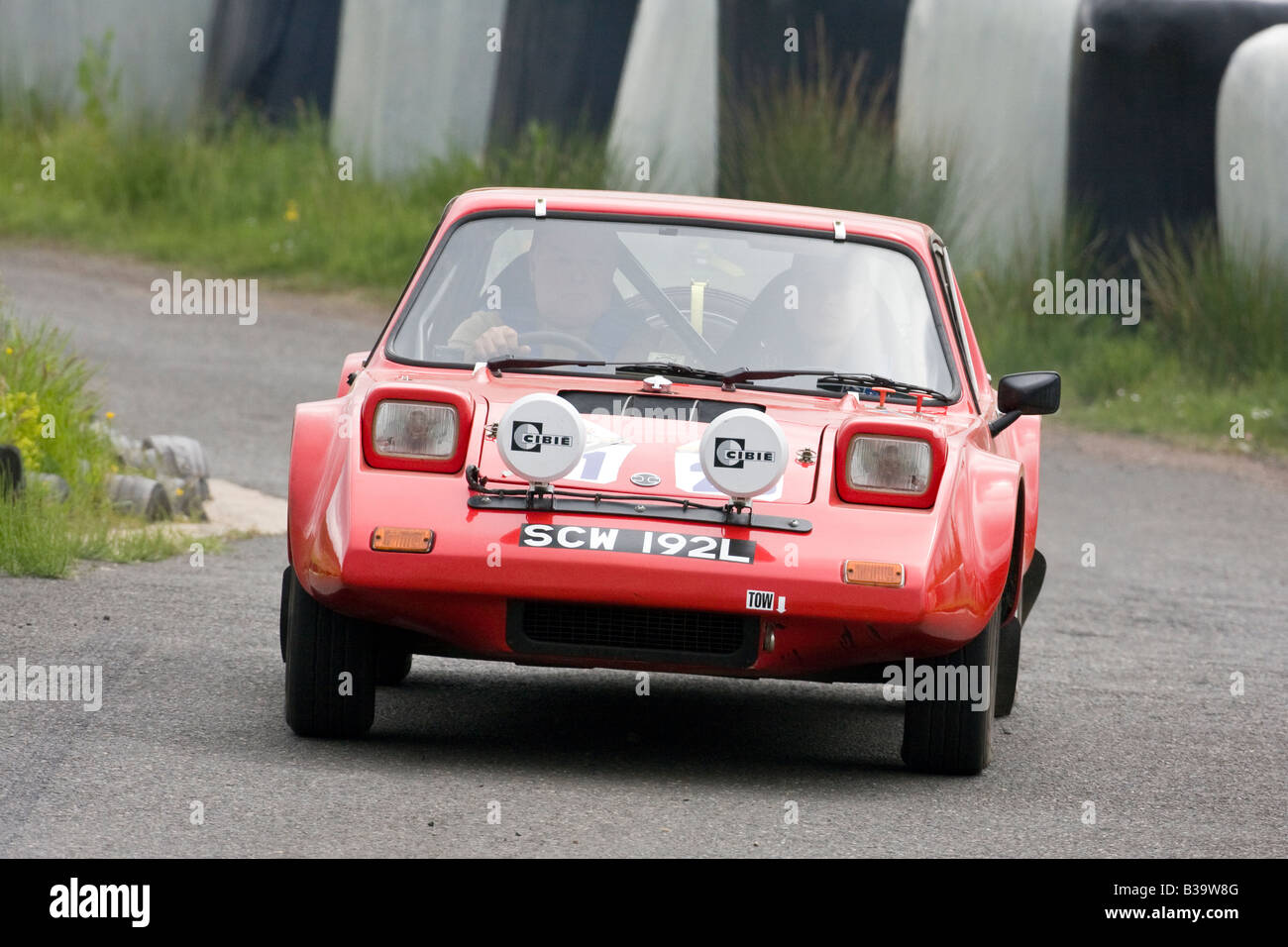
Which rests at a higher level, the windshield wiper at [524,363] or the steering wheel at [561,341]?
the steering wheel at [561,341]

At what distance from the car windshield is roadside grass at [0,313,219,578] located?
261 centimetres

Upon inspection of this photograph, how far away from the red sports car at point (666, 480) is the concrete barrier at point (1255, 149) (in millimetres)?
10107

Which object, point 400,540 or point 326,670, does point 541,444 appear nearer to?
point 400,540

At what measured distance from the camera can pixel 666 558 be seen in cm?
531

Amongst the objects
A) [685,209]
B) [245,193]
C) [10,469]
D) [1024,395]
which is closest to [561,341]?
[685,209]

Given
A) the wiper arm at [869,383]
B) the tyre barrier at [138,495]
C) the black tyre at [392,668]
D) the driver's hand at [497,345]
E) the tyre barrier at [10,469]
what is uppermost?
the driver's hand at [497,345]

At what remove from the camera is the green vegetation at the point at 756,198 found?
1594 cm

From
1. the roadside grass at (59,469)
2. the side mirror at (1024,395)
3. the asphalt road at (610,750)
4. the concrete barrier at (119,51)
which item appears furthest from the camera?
the concrete barrier at (119,51)

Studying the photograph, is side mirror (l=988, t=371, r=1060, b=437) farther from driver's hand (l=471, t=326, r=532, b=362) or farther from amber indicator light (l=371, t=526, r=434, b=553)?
amber indicator light (l=371, t=526, r=434, b=553)

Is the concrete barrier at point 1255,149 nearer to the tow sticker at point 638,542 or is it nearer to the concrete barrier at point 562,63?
the concrete barrier at point 562,63

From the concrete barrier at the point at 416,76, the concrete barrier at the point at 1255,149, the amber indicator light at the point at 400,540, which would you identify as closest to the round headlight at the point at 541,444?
the amber indicator light at the point at 400,540

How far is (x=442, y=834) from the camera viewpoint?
4.87 meters
